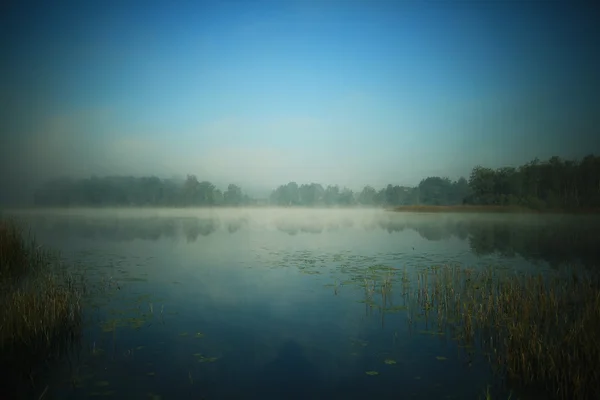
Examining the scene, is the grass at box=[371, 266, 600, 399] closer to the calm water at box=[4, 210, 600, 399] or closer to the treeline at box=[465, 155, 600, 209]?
the calm water at box=[4, 210, 600, 399]

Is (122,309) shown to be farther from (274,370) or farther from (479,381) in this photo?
(479,381)

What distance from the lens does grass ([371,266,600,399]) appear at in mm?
6035

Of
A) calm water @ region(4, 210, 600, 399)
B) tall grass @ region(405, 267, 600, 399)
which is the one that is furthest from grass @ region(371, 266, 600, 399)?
calm water @ region(4, 210, 600, 399)

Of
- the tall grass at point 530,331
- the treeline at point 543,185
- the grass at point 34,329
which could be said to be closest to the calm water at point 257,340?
the grass at point 34,329

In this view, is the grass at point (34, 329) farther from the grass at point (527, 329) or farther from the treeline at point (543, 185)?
the treeline at point (543, 185)

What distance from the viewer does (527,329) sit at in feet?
23.9

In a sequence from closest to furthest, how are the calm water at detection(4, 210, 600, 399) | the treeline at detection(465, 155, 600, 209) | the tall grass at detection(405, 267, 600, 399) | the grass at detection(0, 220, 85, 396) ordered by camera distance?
the tall grass at detection(405, 267, 600, 399) < the calm water at detection(4, 210, 600, 399) < the grass at detection(0, 220, 85, 396) < the treeline at detection(465, 155, 600, 209)

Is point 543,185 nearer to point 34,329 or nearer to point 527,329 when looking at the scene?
point 527,329

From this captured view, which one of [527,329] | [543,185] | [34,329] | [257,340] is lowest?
[257,340]

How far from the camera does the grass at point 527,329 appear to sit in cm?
604

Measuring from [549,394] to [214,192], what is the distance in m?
173

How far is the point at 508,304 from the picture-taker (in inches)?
385

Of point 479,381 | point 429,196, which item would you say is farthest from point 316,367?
point 429,196

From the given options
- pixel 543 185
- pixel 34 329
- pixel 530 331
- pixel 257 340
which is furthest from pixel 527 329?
pixel 543 185
